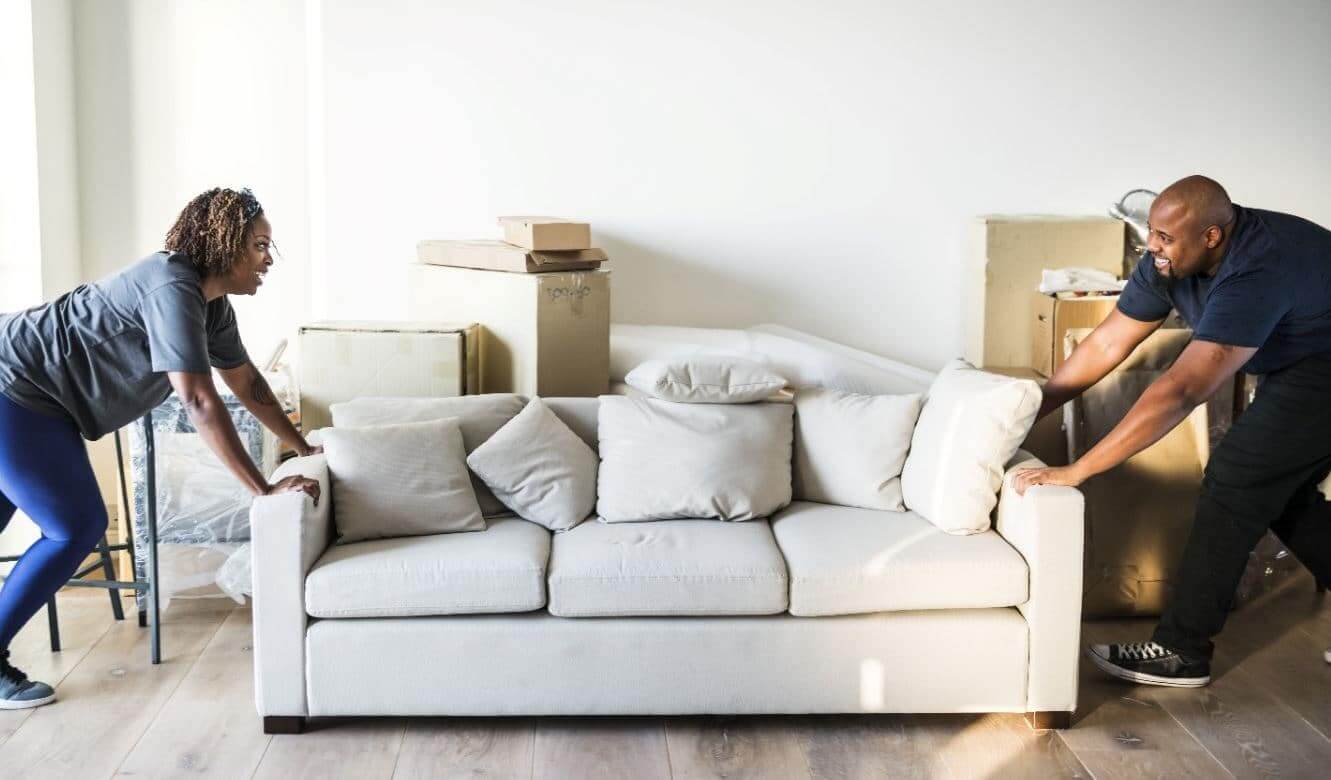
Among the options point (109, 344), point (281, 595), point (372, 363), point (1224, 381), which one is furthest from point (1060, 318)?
point (109, 344)

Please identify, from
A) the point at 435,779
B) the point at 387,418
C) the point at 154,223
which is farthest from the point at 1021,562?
the point at 154,223

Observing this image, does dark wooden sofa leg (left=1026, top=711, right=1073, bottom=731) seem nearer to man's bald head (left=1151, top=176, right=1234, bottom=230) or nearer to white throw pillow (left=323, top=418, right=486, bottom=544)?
man's bald head (left=1151, top=176, right=1234, bottom=230)

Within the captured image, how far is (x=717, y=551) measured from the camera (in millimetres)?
3205

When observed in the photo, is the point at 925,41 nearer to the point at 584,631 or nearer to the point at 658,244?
the point at 658,244

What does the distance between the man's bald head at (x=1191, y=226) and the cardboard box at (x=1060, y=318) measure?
41.0 inches

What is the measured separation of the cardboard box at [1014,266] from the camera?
15.4 feet

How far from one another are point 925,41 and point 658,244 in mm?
1233

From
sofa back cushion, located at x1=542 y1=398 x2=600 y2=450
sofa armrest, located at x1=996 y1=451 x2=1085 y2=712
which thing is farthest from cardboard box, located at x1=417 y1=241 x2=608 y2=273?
sofa armrest, located at x1=996 y1=451 x2=1085 y2=712

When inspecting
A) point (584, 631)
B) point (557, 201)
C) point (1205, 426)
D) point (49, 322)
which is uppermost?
point (557, 201)

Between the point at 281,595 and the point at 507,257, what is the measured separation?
4.74ft

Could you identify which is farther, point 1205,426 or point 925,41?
point 925,41

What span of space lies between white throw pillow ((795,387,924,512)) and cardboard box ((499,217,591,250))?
92 cm

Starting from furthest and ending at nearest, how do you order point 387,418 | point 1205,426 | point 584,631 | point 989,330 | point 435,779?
point 989,330, point 1205,426, point 387,418, point 584,631, point 435,779

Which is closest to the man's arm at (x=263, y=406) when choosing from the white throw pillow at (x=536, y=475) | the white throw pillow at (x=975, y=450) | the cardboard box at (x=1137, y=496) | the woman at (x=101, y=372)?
the woman at (x=101, y=372)
